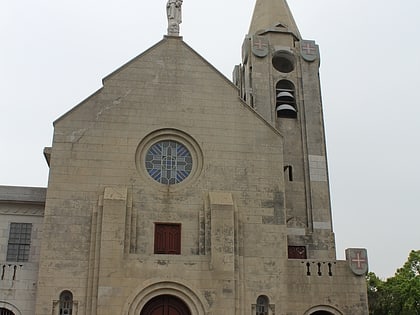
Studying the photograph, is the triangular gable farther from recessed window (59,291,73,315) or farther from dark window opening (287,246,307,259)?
recessed window (59,291,73,315)

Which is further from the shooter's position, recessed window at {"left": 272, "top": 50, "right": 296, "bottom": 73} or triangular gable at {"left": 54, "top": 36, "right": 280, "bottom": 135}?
recessed window at {"left": 272, "top": 50, "right": 296, "bottom": 73}

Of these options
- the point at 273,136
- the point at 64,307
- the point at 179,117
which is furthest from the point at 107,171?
the point at 273,136

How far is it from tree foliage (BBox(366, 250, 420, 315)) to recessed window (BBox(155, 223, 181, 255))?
62.5 ft

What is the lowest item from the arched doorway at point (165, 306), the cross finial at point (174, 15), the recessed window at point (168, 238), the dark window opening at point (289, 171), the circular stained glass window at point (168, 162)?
the arched doorway at point (165, 306)

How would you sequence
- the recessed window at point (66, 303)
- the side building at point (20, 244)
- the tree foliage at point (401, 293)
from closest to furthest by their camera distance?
the recessed window at point (66, 303) < the side building at point (20, 244) < the tree foliage at point (401, 293)

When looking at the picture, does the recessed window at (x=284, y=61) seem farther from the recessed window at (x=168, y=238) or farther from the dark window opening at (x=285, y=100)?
the recessed window at (x=168, y=238)

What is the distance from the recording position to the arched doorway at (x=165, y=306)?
A: 2102 cm

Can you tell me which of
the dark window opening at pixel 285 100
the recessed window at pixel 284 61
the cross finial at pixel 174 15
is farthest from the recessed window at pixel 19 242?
the recessed window at pixel 284 61

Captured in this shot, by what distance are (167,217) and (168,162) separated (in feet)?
8.13

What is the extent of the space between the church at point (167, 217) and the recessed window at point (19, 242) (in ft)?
0.14

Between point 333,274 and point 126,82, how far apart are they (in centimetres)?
1165

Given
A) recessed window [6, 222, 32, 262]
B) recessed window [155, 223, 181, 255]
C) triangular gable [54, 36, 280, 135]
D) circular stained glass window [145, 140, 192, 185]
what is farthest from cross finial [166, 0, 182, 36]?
recessed window [6, 222, 32, 262]

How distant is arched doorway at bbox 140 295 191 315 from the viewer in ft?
68.9

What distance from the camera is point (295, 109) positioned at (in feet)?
95.8
